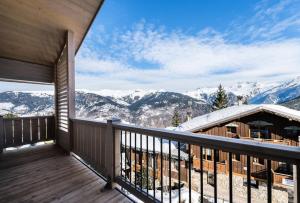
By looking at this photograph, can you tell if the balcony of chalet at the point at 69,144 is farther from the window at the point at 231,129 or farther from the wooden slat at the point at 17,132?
the window at the point at 231,129

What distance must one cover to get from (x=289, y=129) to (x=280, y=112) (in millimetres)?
1082

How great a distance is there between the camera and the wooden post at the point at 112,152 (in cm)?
237

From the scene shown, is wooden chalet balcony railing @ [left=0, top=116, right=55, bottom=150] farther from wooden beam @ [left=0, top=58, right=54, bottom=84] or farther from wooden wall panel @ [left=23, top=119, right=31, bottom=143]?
wooden beam @ [left=0, top=58, right=54, bottom=84]

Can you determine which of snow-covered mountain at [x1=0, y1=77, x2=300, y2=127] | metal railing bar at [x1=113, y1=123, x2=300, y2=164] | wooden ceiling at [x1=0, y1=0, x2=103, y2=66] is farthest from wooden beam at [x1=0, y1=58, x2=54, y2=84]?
metal railing bar at [x1=113, y1=123, x2=300, y2=164]

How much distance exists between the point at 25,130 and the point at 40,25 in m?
2.99

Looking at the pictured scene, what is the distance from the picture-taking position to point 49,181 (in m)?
2.68

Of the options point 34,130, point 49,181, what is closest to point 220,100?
point 34,130

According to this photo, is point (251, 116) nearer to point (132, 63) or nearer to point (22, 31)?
point (22, 31)

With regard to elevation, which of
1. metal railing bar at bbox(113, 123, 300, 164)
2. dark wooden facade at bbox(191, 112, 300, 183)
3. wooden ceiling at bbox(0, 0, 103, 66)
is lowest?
dark wooden facade at bbox(191, 112, 300, 183)

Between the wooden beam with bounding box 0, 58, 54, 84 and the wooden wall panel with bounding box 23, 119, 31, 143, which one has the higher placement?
the wooden beam with bounding box 0, 58, 54, 84

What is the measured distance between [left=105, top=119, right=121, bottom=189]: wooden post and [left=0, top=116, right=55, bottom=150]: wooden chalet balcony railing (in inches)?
145

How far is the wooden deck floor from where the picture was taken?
87.0 inches

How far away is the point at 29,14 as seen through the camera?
130 inches

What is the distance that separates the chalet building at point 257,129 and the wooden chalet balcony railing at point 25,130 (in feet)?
23.0
